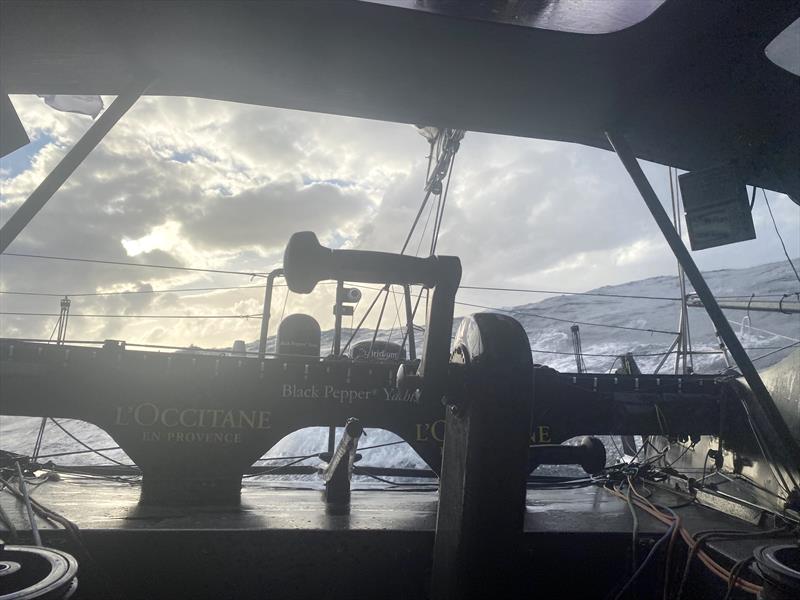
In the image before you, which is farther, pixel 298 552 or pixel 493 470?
pixel 298 552

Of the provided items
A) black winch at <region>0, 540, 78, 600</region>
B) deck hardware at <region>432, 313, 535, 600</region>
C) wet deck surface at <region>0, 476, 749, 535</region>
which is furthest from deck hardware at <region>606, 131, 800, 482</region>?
black winch at <region>0, 540, 78, 600</region>

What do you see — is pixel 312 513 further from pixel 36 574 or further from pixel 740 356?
pixel 740 356

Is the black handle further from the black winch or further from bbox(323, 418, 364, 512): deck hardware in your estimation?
bbox(323, 418, 364, 512): deck hardware

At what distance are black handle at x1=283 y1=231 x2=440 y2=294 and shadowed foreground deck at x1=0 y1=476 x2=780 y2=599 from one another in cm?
158

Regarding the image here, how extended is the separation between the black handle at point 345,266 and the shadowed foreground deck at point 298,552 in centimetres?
A: 158

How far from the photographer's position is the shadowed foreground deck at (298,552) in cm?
231

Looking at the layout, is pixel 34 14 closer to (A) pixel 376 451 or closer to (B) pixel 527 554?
(B) pixel 527 554

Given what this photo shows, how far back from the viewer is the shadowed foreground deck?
91.0 inches

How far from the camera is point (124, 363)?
3.57 metres

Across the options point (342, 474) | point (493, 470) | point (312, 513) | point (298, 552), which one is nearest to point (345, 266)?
point (493, 470)

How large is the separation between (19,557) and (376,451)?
691 inches

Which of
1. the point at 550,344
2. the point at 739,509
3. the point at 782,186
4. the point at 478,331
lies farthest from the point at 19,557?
the point at 550,344

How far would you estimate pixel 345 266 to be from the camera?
4.54ft

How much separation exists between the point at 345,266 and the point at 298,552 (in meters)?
1.67
